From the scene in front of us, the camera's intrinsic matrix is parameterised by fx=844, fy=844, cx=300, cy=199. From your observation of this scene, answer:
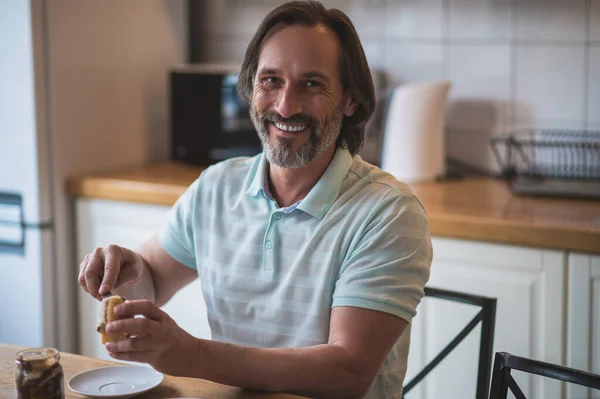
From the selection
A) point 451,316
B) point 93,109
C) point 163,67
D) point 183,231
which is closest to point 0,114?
point 93,109

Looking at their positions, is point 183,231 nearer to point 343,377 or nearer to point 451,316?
point 343,377

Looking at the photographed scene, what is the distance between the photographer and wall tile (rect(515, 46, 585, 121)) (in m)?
2.49

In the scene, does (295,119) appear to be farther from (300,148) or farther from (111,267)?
(111,267)

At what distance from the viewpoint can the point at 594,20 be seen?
96.0 inches

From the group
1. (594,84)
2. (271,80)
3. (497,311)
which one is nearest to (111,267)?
(271,80)

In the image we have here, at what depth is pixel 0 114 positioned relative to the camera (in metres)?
2.45

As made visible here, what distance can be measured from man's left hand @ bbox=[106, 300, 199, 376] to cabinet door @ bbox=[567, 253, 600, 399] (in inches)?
43.2

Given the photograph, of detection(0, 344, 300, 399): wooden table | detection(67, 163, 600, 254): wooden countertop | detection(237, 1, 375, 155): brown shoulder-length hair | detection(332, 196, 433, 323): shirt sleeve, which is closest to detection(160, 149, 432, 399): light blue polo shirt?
detection(332, 196, 433, 323): shirt sleeve

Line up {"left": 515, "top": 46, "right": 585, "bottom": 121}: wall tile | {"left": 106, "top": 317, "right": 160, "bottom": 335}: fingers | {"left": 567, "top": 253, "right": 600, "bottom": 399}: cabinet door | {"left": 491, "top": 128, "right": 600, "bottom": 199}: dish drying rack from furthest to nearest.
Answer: {"left": 515, "top": 46, "right": 585, "bottom": 121}: wall tile, {"left": 491, "top": 128, "right": 600, "bottom": 199}: dish drying rack, {"left": 567, "top": 253, "right": 600, "bottom": 399}: cabinet door, {"left": 106, "top": 317, "right": 160, "bottom": 335}: fingers

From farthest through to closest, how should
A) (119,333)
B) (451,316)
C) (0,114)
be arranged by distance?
(0,114), (451,316), (119,333)

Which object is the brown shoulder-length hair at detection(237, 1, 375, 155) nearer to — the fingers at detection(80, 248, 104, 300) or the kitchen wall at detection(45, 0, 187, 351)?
the fingers at detection(80, 248, 104, 300)

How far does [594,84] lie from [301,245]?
137 centimetres

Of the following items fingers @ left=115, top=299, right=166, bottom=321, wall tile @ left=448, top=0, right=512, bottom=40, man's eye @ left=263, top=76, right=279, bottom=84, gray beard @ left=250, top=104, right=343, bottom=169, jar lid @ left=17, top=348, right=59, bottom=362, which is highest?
wall tile @ left=448, top=0, right=512, bottom=40

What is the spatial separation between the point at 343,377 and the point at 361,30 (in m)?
1.68
